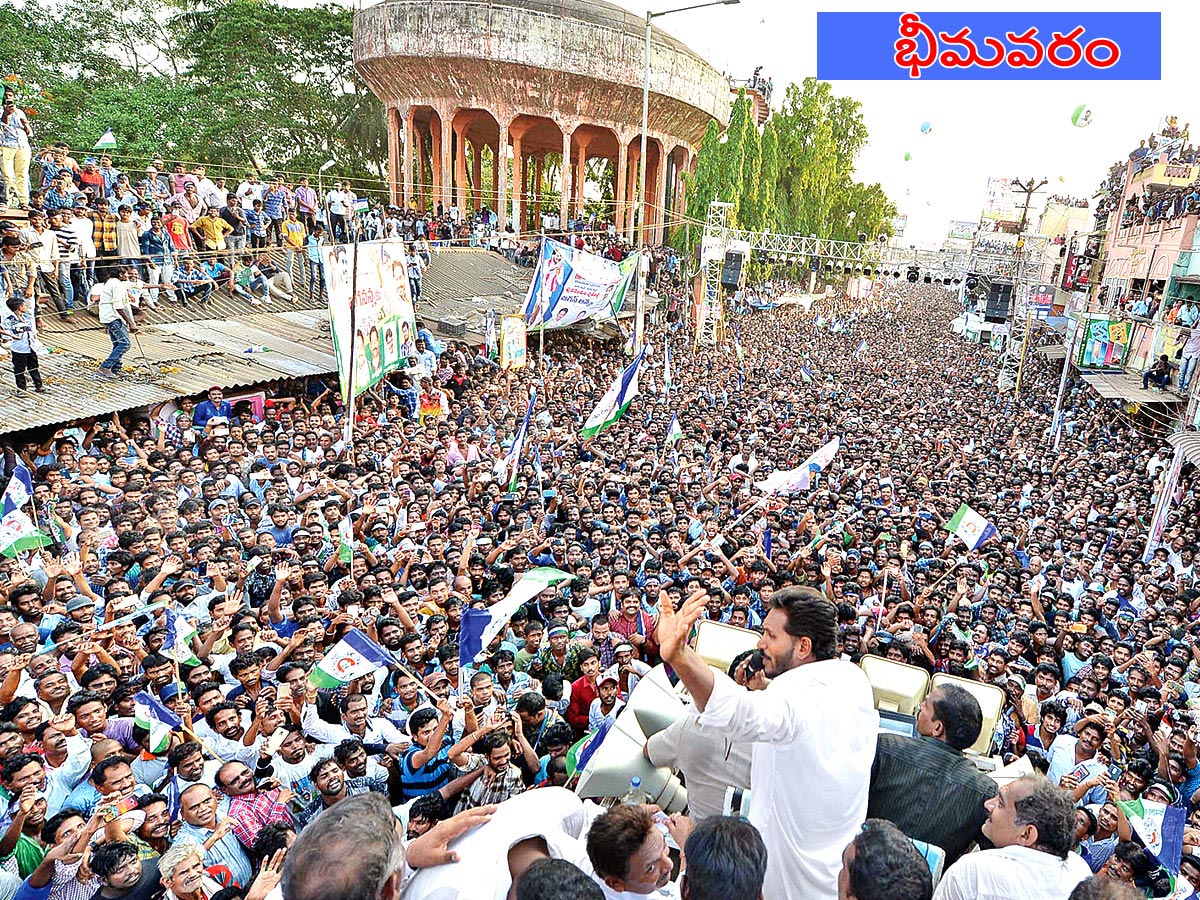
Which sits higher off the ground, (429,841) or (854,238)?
(854,238)

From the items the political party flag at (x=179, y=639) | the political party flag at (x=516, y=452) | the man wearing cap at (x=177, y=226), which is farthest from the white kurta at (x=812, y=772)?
the man wearing cap at (x=177, y=226)

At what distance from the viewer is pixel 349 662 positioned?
155 inches

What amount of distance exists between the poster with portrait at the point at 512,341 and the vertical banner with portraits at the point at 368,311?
203 cm

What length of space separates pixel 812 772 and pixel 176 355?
1025 cm

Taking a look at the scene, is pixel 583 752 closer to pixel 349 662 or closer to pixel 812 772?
pixel 349 662

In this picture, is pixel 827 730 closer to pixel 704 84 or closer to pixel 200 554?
pixel 200 554

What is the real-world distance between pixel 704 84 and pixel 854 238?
25791 millimetres

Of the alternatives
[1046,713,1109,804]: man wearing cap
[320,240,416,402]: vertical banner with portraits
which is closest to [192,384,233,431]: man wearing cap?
[320,240,416,402]: vertical banner with portraits

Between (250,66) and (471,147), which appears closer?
(250,66)

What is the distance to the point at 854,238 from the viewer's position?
163 ft

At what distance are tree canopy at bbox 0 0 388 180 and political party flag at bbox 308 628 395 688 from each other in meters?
21.3

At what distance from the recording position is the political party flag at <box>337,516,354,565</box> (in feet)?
19.3

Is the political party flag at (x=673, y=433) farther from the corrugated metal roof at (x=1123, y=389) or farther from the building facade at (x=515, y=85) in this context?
the building facade at (x=515, y=85)

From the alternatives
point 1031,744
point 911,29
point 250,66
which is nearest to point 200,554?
point 1031,744
